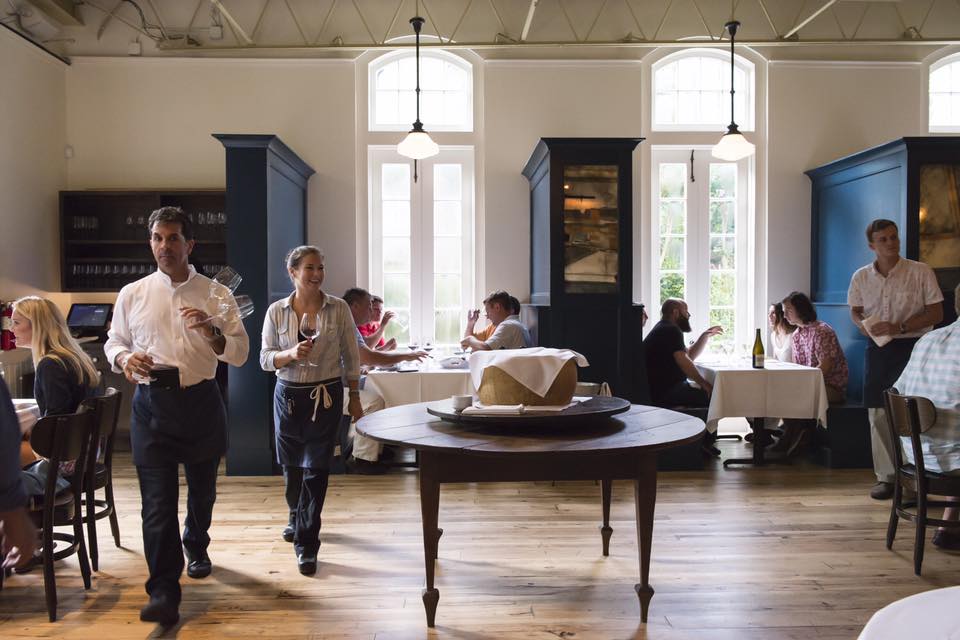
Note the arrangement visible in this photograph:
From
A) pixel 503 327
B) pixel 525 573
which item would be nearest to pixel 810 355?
pixel 503 327

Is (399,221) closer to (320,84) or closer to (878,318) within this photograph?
(320,84)

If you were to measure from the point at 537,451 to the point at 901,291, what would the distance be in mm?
4188

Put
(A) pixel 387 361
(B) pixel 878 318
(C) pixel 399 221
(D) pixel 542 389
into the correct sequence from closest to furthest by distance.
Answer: (D) pixel 542 389 < (A) pixel 387 361 < (B) pixel 878 318 < (C) pixel 399 221

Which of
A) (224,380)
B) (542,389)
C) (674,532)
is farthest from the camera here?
(224,380)

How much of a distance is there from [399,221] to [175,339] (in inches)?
176

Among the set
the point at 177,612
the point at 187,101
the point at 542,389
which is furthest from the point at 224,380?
the point at 542,389

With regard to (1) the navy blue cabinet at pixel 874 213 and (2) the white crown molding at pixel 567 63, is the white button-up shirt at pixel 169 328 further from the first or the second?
(1) the navy blue cabinet at pixel 874 213

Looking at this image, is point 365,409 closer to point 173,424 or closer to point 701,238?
point 173,424

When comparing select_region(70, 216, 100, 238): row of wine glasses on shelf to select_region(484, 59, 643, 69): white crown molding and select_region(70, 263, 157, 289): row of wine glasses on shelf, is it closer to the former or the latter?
select_region(70, 263, 157, 289): row of wine glasses on shelf

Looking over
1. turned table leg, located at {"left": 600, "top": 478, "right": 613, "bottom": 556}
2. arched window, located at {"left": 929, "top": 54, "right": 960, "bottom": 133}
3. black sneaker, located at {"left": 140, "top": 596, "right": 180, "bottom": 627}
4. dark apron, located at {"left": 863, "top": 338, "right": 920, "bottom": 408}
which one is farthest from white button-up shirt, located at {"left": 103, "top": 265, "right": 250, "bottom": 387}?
arched window, located at {"left": 929, "top": 54, "right": 960, "bottom": 133}

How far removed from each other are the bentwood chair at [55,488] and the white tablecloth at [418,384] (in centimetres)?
229

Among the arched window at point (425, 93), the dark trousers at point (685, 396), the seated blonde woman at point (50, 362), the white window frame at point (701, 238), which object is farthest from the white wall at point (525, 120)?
the seated blonde woman at point (50, 362)

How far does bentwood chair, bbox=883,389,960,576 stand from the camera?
3.44 meters

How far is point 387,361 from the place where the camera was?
4832mm
